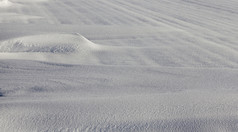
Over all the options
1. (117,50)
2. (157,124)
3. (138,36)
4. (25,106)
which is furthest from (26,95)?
(138,36)

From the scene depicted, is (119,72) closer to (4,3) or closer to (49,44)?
(49,44)

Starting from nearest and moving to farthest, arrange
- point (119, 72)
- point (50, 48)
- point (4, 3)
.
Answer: point (119, 72), point (50, 48), point (4, 3)

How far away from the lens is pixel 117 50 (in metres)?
3.72

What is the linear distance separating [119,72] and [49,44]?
1064 millimetres

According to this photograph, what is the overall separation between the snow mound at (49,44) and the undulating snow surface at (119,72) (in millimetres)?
11

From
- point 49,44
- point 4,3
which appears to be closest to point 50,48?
point 49,44

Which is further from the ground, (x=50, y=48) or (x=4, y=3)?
(x=50, y=48)

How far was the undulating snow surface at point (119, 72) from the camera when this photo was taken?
1.92 meters

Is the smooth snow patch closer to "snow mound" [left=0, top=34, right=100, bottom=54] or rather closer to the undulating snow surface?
the undulating snow surface

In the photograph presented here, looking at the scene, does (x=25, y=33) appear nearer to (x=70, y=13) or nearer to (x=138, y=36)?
(x=138, y=36)

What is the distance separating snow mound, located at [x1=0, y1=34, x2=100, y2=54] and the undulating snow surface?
0.01 meters

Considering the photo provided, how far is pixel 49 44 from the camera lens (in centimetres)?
361

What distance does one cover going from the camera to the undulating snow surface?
192 centimetres

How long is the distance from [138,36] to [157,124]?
263cm
